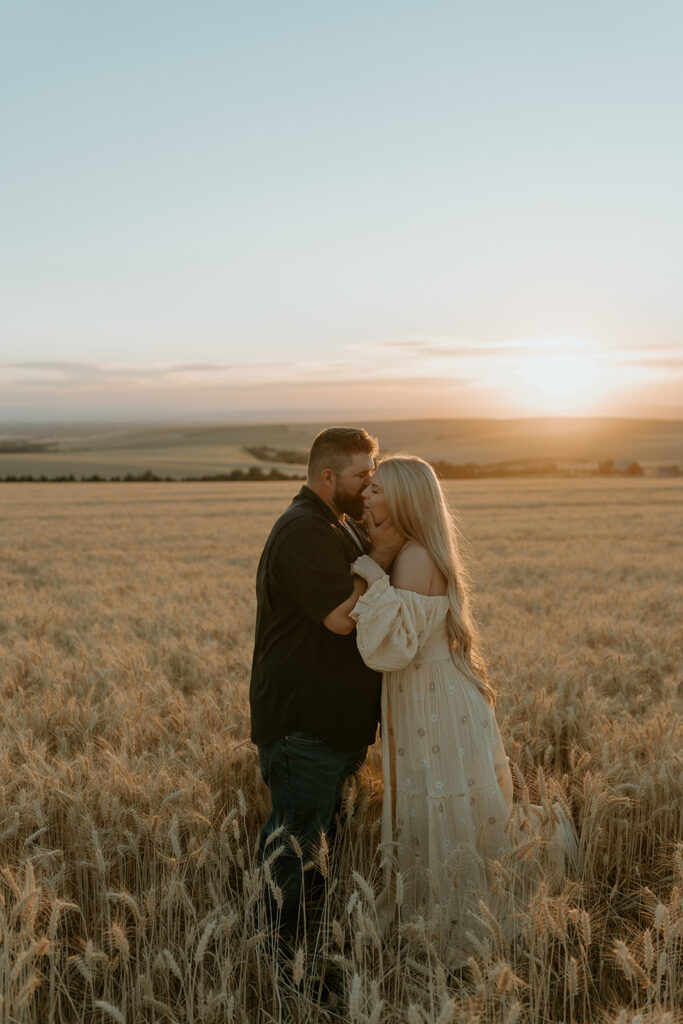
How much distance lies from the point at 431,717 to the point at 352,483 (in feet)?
3.48

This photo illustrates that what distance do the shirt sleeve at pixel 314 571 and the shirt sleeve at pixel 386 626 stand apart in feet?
0.34

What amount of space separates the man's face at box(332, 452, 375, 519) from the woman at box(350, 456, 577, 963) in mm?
115

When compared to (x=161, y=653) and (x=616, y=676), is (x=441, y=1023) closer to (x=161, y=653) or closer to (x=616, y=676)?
(x=616, y=676)

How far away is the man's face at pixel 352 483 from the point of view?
345cm

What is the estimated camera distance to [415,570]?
329 cm

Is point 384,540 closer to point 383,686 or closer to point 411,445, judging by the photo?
point 383,686

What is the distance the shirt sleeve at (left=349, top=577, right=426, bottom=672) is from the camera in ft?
9.96

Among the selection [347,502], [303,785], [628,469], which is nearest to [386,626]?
[347,502]

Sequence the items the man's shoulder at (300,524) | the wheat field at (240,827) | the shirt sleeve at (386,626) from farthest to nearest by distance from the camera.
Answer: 1. the man's shoulder at (300,524)
2. the shirt sleeve at (386,626)
3. the wheat field at (240,827)

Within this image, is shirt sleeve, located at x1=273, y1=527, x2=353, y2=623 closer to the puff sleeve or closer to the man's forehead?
the puff sleeve

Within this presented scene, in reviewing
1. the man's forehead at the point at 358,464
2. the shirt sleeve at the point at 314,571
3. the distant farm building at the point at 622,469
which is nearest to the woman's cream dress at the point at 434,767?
the shirt sleeve at the point at 314,571

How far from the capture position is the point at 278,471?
202ft

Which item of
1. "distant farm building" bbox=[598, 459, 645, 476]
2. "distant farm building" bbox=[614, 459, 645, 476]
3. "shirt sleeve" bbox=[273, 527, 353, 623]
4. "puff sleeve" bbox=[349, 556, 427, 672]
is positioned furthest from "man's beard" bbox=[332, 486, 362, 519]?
"distant farm building" bbox=[614, 459, 645, 476]

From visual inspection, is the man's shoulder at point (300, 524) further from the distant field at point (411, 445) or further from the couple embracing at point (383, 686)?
the distant field at point (411, 445)
